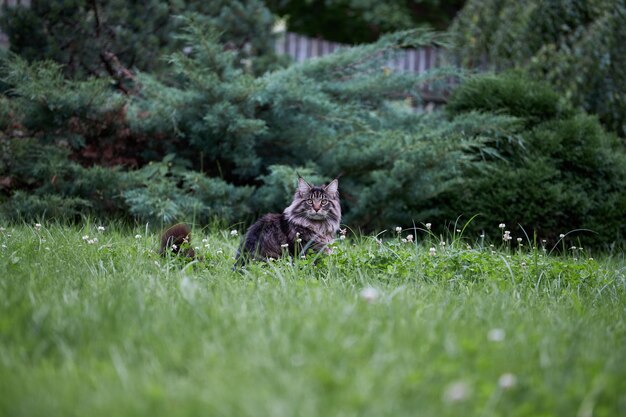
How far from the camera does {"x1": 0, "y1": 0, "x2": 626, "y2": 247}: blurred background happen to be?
589 centimetres

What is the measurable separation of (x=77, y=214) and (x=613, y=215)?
201 inches

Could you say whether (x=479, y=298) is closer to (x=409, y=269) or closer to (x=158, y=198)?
(x=409, y=269)

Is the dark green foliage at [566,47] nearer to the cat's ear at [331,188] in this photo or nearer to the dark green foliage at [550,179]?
the dark green foliage at [550,179]

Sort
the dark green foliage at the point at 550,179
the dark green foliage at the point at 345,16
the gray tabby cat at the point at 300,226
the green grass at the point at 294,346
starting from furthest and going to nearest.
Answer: the dark green foliage at the point at 345,16
the dark green foliage at the point at 550,179
the gray tabby cat at the point at 300,226
the green grass at the point at 294,346

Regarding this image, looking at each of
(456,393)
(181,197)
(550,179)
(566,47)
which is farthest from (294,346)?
(566,47)

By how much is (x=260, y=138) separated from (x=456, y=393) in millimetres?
5025

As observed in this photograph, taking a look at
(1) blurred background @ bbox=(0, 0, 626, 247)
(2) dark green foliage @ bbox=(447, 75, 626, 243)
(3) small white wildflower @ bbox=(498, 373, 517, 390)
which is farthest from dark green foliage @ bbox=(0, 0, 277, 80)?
(3) small white wildflower @ bbox=(498, 373, 517, 390)

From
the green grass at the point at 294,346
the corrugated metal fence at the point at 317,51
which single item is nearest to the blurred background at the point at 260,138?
the green grass at the point at 294,346

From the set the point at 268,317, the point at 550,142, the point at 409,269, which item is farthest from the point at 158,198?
the point at 550,142

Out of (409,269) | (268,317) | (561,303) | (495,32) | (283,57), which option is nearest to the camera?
(268,317)

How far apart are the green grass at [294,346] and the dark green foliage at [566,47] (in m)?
5.55

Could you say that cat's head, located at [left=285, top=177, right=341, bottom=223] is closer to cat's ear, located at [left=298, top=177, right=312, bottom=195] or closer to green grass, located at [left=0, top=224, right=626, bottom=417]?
cat's ear, located at [left=298, top=177, right=312, bottom=195]

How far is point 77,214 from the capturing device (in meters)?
6.09

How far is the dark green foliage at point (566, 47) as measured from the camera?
28.3 ft
